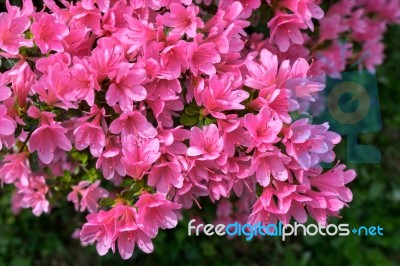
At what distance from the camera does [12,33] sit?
54.0 inches

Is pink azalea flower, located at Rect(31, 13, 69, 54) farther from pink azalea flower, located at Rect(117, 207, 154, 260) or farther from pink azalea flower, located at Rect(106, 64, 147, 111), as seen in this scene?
pink azalea flower, located at Rect(117, 207, 154, 260)

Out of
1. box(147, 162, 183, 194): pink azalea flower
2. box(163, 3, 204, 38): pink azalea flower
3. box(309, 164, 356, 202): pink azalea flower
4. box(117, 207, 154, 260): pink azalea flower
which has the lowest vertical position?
box(117, 207, 154, 260): pink azalea flower

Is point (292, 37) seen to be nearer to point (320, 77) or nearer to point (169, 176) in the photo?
point (320, 77)

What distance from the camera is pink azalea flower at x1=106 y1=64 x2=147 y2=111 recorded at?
132 centimetres

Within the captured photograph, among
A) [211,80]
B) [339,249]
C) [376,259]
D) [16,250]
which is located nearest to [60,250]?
[16,250]

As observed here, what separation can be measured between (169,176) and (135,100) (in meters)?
0.21

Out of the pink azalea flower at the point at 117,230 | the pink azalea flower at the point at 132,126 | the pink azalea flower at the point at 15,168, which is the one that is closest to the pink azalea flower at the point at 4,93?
the pink azalea flower at the point at 132,126

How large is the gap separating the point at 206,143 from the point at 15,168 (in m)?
0.74

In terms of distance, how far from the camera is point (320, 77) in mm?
1726

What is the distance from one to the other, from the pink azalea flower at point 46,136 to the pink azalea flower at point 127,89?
0.50 feet

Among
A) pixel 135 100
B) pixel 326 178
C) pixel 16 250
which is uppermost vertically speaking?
pixel 135 100

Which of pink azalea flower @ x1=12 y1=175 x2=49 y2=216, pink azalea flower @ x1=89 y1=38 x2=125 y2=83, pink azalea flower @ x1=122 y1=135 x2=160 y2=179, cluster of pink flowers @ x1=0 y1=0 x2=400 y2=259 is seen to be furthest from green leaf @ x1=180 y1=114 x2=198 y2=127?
pink azalea flower @ x1=12 y1=175 x2=49 y2=216

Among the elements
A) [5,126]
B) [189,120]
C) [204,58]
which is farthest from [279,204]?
[5,126]

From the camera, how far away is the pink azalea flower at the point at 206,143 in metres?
1.32
